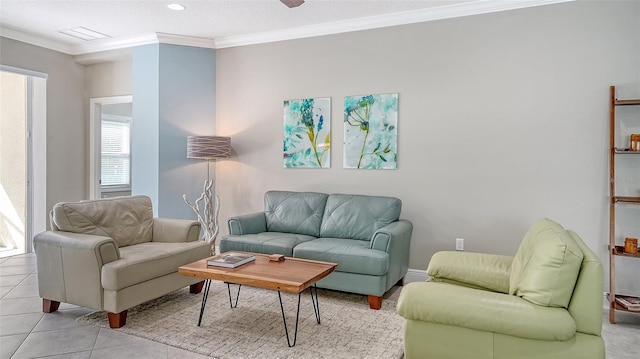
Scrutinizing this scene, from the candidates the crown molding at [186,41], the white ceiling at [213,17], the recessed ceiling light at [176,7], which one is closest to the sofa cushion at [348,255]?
the white ceiling at [213,17]

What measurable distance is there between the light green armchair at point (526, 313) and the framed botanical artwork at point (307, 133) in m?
2.69

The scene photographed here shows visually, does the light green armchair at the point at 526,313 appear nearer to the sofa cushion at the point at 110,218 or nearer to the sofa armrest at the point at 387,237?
the sofa armrest at the point at 387,237

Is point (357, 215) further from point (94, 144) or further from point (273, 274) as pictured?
point (94, 144)

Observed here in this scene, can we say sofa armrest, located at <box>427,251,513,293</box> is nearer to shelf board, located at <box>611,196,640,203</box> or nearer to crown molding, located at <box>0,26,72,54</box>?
shelf board, located at <box>611,196,640,203</box>

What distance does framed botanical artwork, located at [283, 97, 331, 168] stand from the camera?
4.59m

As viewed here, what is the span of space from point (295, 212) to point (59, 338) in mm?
2346

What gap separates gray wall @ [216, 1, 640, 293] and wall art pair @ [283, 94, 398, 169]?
0.09 m

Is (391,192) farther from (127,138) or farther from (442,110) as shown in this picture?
(127,138)

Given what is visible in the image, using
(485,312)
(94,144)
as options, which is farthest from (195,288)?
(94,144)

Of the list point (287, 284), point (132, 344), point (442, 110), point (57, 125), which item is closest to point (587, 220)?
point (442, 110)

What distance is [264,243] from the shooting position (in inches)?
149

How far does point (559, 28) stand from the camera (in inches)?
141

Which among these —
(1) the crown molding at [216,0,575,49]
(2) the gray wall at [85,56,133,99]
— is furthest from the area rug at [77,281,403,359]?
(2) the gray wall at [85,56,133,99]

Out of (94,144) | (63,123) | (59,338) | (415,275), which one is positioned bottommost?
(59,338)
